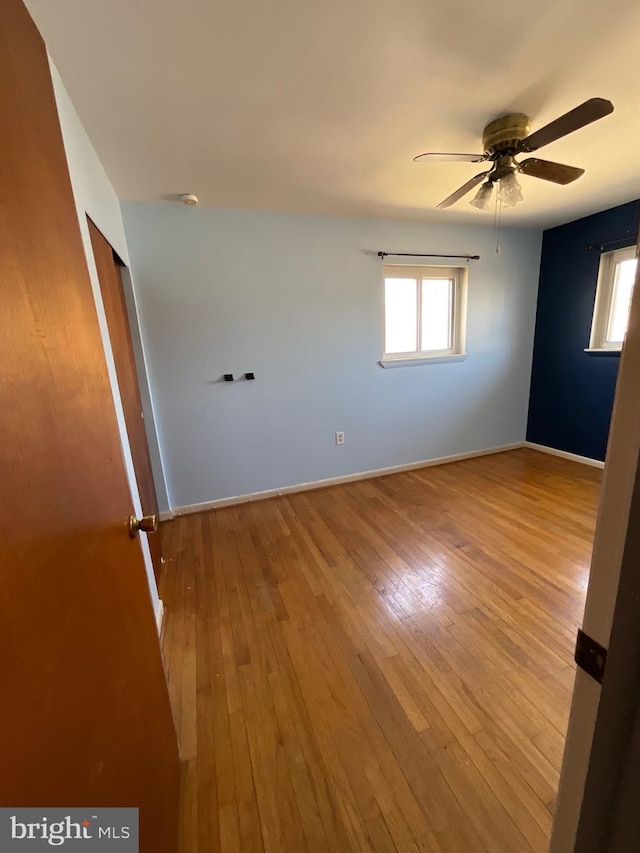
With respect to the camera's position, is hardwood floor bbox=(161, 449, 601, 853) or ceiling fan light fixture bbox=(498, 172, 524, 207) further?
ceiling fan light fixture bbox=(498, 172, 524, 207)

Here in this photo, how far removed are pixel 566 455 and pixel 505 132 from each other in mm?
3226

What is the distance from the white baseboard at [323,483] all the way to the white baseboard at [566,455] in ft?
0.41

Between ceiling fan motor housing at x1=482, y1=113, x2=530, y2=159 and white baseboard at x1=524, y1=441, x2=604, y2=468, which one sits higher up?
ceiling fan motor housing at x1=482, y1=113, x2=530, y2=159

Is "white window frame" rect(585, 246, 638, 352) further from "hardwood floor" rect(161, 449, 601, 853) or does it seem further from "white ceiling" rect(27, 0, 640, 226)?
"hardwood floor" rect(161, 449, 601, 853)

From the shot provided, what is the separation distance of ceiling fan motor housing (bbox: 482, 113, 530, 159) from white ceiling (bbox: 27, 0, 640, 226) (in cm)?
4

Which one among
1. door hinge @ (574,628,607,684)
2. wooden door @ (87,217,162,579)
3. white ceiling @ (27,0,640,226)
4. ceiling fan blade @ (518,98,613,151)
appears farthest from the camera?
wooden door @ (87,217,162,579)

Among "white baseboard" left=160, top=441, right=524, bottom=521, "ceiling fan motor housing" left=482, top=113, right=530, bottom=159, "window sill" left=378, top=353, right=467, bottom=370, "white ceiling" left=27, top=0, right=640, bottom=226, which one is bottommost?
"white baseboard" left=160, top=441, right=524, bottom=521

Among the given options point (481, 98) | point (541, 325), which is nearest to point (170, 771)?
point (481, 98)

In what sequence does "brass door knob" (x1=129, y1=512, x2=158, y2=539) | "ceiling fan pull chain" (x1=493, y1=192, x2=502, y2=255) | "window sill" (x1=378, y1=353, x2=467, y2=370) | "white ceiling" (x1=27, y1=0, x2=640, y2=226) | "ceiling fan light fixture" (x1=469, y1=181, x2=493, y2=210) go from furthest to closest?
"window sill" (x1=378, y1=353, x2=467, y2=370) < "ceiling fan pull chain" (x1=493, y1=192, x2=502, y2=255) < "ceiling fan light fixture" (x1=469, y1=181, x2=493, y2=210) < "white ceiling" (x1=27, y1=0, x2=640, y2=226) < "brass door knob" (x1=129, y1=512, x2=158, y2=539)

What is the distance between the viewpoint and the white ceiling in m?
1.08

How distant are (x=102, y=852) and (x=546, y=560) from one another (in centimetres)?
234

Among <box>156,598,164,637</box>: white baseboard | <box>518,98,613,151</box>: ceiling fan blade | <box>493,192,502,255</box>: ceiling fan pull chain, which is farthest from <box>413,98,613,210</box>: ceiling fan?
<box>156,598,164,637</box>: white baseboard

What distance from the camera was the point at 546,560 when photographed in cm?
209

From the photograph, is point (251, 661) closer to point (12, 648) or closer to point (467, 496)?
point (12, 648)
